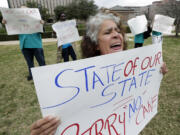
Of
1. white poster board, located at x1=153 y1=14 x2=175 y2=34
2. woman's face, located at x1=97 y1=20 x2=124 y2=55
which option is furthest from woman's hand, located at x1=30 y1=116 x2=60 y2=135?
white poster board, located at x1=153 y1=14 x2=175 y2=34

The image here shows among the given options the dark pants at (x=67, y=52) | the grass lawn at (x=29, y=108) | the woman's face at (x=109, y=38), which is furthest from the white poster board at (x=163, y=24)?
the woman's face at (x=109, y=38)

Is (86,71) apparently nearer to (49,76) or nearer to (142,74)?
(49,76)

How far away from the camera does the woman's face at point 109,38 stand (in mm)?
935

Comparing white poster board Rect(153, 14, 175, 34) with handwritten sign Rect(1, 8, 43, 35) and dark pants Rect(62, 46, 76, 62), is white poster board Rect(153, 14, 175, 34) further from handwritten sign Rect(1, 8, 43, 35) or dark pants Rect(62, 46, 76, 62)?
handwritten sign Rect(1, 8, 43, 35)

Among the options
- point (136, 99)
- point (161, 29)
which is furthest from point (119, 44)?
point (161, 29)

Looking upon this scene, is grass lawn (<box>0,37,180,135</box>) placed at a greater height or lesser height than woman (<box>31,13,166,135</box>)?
lesser

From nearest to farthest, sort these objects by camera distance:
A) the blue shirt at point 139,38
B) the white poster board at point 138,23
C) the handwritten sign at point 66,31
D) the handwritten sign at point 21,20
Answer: the handwritten sign at point 21,20
the handwritten sign at point 66,31
the white poster board at point 138,23
the blue shirt at point 139,38

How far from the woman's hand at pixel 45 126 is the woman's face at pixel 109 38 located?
1.94 feet

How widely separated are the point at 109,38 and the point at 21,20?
192cm

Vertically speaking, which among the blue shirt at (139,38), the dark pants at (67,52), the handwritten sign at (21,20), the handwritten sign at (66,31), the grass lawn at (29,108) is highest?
the handwritten sign at (21,20)

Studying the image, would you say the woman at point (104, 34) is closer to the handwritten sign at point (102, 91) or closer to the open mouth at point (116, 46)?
the open mouth at point (116, 46)

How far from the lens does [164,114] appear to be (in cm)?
191

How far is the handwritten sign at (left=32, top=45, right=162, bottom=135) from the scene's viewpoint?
56 cm

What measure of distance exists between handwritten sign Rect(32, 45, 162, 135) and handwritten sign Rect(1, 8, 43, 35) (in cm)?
209
